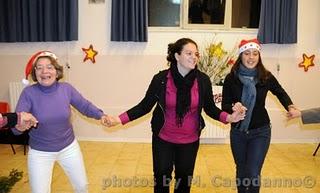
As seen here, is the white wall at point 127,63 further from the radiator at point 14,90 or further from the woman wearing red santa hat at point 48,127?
the woman wearing red santa hat at point 48,127

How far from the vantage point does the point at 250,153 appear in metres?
2.81

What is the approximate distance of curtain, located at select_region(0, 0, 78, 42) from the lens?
4.93 m

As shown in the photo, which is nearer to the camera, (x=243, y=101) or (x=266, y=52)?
(x=243, y=101)

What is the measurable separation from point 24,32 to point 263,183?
354 centimetres

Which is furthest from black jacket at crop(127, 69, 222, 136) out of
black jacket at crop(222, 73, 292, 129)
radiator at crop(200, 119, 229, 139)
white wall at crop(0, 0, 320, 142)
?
white wall at crop(0, 0, 320, 142)

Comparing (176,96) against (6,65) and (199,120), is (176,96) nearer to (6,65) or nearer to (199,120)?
(199,120)

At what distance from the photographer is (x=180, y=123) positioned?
8.47 feet

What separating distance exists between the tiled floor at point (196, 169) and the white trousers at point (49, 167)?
1.10 meters

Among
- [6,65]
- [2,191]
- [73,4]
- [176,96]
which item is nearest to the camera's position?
[176,96]

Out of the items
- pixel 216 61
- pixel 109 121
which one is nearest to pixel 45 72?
pixel 109 121

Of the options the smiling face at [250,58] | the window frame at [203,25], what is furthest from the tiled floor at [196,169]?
the window frame at [203,25]

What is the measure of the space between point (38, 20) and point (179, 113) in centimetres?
318

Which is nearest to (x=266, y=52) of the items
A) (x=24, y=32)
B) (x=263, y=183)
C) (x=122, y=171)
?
(x=263, y=183)

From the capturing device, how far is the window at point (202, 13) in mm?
5219
